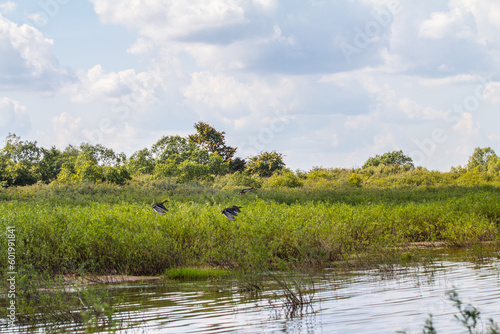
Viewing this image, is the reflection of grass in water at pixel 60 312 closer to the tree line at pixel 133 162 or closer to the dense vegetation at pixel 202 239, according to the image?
the dense vegetation at pixel 202 239

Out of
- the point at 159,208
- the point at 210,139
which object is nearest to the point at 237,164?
the point at 210,139

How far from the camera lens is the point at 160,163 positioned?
157ft

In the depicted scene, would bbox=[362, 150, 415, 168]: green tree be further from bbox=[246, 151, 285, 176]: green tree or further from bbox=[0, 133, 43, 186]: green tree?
bbox=[0, 133, 43, 186]: green tree

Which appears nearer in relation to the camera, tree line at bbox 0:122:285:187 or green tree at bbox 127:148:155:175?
tree line at bbox 0:122:285:187

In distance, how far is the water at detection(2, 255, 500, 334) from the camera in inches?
268

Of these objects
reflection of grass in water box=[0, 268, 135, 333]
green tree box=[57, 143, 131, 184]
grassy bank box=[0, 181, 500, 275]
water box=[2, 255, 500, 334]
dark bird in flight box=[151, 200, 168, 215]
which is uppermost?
green tree box=[57, 143, 131, 184]

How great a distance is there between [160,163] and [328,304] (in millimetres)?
40743

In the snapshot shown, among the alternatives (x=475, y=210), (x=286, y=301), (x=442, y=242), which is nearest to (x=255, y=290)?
(x=286, y=301)

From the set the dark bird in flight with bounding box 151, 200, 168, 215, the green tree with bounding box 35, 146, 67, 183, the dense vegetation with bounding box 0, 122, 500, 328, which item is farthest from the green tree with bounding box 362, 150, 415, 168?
the dark bird in flight with bounding box 151, 200, 168, 215

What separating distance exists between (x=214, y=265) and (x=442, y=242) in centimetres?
756

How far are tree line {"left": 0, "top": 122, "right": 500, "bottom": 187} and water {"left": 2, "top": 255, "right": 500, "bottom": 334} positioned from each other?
24.2m

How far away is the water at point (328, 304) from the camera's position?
6797 millimetres

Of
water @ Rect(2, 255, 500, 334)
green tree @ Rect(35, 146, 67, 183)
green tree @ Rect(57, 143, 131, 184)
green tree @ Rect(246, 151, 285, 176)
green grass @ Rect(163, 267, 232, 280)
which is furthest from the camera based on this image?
green tree @ Rect(246, 151, 285, 176)

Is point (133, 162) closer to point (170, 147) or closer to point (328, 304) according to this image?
point (170, 147)
